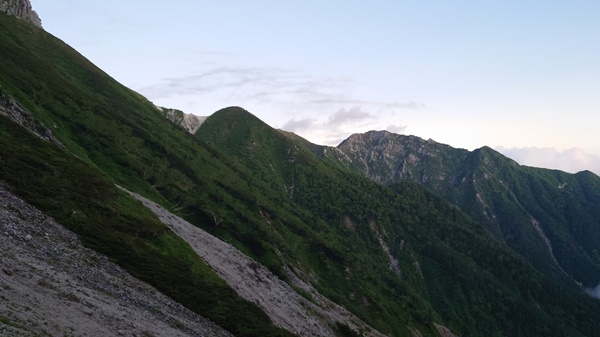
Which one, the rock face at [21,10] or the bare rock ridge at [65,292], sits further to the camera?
the rock face at [21,10]

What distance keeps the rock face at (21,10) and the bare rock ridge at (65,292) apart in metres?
150

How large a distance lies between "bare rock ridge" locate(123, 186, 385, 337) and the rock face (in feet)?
429

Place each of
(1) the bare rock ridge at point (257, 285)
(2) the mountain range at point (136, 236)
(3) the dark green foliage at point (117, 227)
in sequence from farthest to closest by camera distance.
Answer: (1) the bare rock ridge at point (257, 285), (3) the dark green foliage at point (117, 227), (2) the mountain range at point (136, 236)

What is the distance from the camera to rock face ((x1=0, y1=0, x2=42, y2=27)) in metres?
158

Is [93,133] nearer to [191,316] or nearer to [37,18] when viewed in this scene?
[191,316]

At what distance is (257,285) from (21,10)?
160 m

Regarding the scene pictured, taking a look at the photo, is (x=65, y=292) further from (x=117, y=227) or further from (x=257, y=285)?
(x=257, y=285)

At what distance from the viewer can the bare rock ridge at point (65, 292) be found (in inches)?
1094

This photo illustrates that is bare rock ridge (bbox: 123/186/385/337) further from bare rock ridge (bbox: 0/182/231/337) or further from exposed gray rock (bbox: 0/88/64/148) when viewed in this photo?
bare rock ridge (bbox: 0/182/231/337)

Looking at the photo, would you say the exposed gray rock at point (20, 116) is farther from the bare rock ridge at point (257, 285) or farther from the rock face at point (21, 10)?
the rock face at point (21, 10)

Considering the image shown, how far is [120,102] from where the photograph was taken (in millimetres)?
156000

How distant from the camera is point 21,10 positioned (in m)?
168

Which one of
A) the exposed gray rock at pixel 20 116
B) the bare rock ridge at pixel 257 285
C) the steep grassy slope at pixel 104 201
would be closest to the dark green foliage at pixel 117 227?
the steep grassy slope at pixel 104 201

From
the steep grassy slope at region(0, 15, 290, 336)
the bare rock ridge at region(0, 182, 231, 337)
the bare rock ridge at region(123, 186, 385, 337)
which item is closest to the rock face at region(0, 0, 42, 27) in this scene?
the steep grassy slope at region(0, 15, 290, 336)
